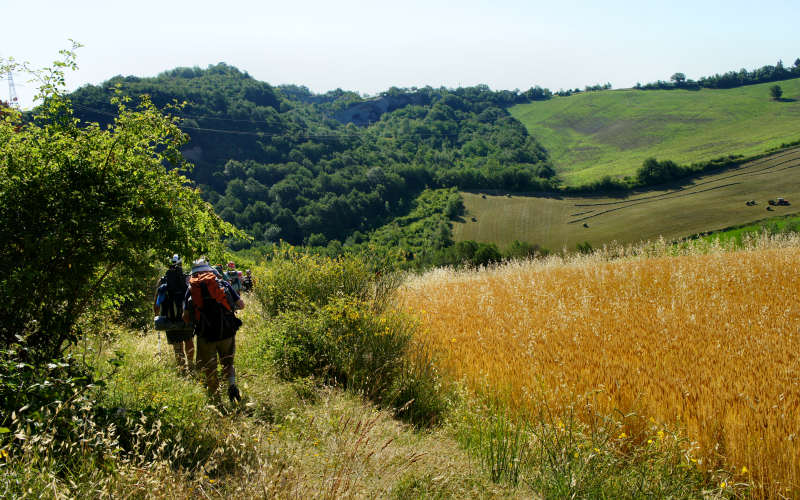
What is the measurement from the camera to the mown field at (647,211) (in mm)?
52000

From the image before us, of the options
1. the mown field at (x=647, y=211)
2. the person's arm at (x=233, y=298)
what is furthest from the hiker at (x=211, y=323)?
the mown field at (x=647, y=211)

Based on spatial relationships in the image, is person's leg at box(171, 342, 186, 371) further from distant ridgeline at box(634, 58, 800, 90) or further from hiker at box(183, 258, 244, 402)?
distant ridgeline at box(634, 58, 800, 90)

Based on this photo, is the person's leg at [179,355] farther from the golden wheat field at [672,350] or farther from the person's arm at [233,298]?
the golden wheat field at [672,350]

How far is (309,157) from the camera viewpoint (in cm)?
10500

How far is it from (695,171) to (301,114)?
11247 centimetres

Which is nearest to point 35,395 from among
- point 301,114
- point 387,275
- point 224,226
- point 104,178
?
point 104,178

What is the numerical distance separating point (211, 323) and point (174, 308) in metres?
1.52

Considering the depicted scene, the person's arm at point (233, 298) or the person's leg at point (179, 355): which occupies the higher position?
the person's arm at point (233, 298)

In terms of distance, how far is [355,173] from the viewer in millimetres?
100688

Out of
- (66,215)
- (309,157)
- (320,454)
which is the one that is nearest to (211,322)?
(66,215)

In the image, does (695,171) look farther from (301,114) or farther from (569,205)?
(301,114)

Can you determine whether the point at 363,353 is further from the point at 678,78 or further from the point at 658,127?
the point at 678,78

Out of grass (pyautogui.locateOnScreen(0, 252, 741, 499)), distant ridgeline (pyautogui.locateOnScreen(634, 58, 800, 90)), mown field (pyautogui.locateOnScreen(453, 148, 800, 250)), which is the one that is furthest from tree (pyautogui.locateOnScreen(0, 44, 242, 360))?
distant ridgeline (pyautogui.locateOnScreen(634, 58, 800, 90))

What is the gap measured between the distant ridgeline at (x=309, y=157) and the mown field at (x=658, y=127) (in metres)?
9.53
